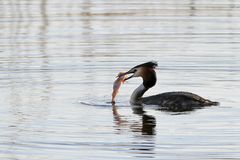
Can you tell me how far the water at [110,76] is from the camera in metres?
12.4

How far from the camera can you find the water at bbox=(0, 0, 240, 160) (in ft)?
40.7

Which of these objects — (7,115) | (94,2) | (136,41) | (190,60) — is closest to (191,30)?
(136,41)

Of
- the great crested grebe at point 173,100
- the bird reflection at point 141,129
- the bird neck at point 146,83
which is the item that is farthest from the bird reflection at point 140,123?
the bird neck at point 146,83

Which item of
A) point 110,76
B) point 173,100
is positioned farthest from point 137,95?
point 110,76

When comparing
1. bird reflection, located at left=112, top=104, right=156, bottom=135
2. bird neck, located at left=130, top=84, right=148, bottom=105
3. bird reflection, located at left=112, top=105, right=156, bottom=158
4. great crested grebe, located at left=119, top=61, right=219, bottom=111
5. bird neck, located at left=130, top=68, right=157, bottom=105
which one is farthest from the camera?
bird neck, located at left=130, top=68, right=157, bottom=105

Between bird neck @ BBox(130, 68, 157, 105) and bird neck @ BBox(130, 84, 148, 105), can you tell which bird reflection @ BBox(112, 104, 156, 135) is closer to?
bird neck @ BBox(130, 84, 148, 105)

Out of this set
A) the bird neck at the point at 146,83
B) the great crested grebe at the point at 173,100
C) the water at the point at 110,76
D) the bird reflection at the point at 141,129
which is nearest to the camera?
the bird reflection at the point at 141,129

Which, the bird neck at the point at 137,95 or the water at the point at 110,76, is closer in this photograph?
the water at the point at 110,76

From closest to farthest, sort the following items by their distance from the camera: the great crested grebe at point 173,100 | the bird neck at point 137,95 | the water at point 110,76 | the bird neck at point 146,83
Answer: the water at point 110,76 → the great crested grebe at point 173,100 → the bird neck at point 137,95 → the bird neck at point 146,83

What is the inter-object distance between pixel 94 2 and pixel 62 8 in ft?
5.83

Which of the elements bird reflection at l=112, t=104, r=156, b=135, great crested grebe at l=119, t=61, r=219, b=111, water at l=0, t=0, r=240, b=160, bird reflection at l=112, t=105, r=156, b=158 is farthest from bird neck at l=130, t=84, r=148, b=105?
bird reflection at l=112, t=104, r=156, b=135

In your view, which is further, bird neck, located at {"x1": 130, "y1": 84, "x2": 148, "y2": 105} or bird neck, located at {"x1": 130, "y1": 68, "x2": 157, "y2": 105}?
bird neck, located at {"x1": 130, "y1": 68, "x2": 157, "y2": 105}

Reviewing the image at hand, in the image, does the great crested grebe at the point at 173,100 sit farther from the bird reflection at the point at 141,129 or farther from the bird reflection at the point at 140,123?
the bird reflection at the point at 140,123

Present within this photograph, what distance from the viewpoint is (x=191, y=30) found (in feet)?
76.3
